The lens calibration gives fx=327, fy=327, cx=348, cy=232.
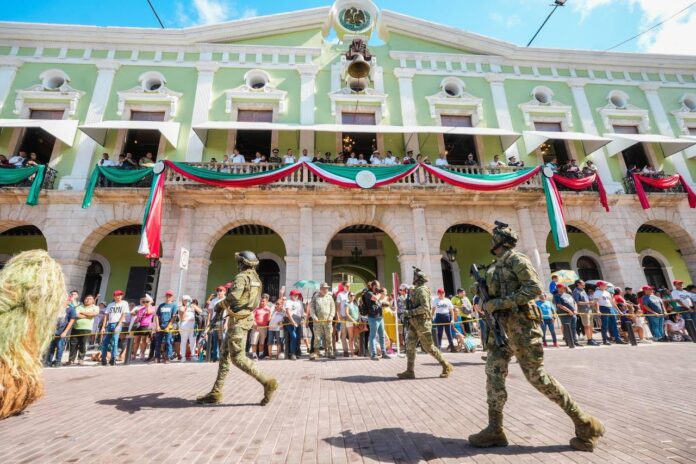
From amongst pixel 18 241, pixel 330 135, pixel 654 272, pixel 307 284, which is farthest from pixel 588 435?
pixel 18 241

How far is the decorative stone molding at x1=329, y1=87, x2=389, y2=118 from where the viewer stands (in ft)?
50.5

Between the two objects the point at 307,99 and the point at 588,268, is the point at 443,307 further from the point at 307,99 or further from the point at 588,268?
the point at 588,268

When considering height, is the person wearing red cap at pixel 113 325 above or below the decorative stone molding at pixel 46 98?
below

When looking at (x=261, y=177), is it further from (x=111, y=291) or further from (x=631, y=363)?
(x=631, y=363)

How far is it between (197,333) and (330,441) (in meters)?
7.92

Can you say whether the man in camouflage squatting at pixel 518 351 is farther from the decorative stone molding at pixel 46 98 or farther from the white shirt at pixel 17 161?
the decorative stone molding at pixel 46 98

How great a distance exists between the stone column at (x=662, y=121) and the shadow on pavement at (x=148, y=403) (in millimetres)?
21361

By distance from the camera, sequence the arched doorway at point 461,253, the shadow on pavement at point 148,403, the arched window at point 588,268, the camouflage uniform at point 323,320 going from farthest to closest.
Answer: the arched window at point 588,268 → the arched doorway at point 461,253 → the camouflage uniform at point 323,320 → the shadow on pavement at point 148,403

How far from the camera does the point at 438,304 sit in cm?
958

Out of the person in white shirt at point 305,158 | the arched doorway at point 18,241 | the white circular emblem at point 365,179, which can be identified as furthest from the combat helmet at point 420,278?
the arched doorway at point 18,241

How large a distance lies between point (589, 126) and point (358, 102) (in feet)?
37.6

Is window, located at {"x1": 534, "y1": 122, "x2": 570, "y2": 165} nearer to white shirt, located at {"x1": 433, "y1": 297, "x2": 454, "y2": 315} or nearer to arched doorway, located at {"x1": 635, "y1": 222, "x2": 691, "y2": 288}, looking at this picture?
arched doorway, located at {"x1": 635, "y1": 222, "x2": 691, "y2": 288}

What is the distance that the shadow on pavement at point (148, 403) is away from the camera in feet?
14.1

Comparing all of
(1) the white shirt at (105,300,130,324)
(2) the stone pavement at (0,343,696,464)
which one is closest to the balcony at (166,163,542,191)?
(1) the white shirt at (105,300,130,324)
